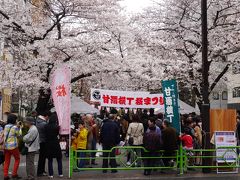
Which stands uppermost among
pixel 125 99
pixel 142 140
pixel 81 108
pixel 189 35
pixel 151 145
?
pixel 189 35

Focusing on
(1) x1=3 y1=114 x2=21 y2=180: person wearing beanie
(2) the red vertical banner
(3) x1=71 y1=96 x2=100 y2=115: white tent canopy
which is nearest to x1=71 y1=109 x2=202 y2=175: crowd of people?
(2) the red vertical banner

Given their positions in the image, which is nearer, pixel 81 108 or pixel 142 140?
pixel 142 140

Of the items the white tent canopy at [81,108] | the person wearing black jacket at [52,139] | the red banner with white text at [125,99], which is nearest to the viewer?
the person wearing black jacket at [52,139]

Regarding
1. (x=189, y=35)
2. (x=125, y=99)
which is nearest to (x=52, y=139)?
(x=125, y=99)

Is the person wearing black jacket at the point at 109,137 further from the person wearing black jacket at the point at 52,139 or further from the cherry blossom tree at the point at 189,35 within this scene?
the cherry blossom tree at the point at 189,35

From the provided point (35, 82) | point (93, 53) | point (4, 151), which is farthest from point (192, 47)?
point (4, 151)

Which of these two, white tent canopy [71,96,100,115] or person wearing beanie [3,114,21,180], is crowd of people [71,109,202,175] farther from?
white tent canopy [71,96,100,115]

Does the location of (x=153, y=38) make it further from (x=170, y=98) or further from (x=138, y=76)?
(x=170, y=98)

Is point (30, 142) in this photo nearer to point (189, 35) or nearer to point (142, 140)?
point (142, 140)

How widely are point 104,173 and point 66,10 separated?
9.82 m

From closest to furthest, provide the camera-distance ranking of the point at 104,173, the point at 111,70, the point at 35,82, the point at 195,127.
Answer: the point at 104,173
the point at 195,127
the point at 35,82
the point at 111,70

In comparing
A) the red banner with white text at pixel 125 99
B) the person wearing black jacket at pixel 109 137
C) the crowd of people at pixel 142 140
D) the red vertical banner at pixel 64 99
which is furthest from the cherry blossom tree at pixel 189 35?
the red vertical banner at pixel 64 99

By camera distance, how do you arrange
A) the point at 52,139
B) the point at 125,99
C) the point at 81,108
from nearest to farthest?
the point at 52,139
the point at 125,99
the point at 81,108

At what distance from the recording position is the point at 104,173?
13.1 m
